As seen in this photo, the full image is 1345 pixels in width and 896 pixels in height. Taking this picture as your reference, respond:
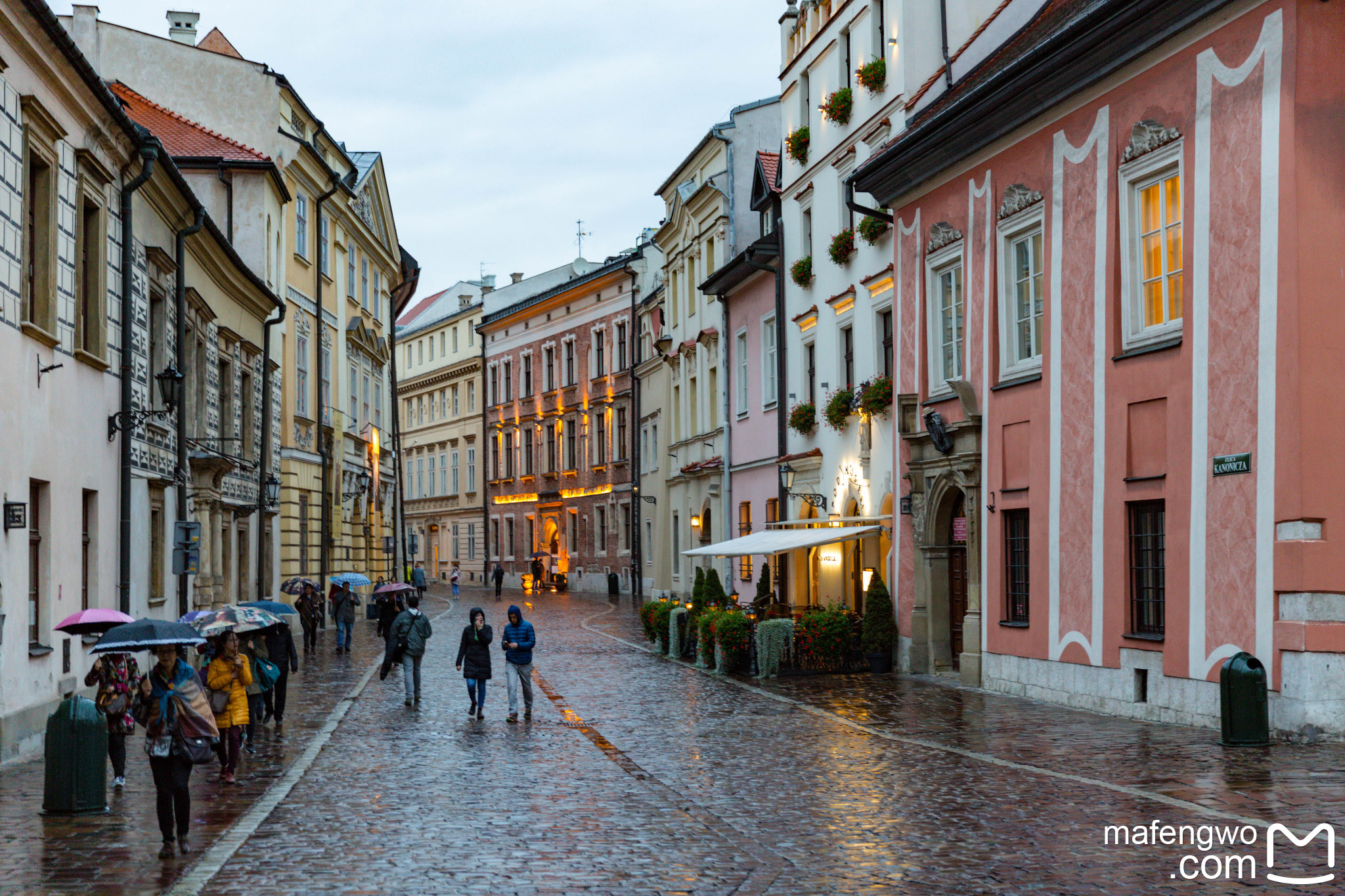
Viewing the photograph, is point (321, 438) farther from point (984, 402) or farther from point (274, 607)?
point (984, 402)

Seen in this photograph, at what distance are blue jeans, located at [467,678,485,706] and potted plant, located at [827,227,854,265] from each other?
12569mm

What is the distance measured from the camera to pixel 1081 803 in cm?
1159

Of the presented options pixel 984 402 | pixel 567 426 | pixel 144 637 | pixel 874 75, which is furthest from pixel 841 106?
pixel 567 426

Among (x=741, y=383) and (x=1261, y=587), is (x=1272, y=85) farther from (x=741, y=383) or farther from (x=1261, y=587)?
(x=741, y=383)

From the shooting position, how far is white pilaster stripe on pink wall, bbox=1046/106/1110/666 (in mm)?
18719

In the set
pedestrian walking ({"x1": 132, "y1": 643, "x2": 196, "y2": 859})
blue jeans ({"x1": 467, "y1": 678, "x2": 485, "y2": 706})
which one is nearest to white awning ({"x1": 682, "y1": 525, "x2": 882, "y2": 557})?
blue jeans ({"x1": 467, "y1": 678, "x2": 485, "y2": 706})

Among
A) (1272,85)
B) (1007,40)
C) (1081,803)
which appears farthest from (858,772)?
(1007,40)

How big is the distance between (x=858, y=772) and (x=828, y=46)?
1971cm

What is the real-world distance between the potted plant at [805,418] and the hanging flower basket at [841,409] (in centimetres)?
178

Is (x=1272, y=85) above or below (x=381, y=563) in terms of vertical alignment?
above

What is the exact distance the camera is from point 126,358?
66.7ft

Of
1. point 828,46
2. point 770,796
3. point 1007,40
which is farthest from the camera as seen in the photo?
point 828,46

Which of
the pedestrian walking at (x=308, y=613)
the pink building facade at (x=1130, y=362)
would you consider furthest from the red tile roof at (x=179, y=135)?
the pink building facade at (x=1130, y=362)

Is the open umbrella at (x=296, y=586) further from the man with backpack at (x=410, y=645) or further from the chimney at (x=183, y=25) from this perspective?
the chimney at (x=183, y=25)
